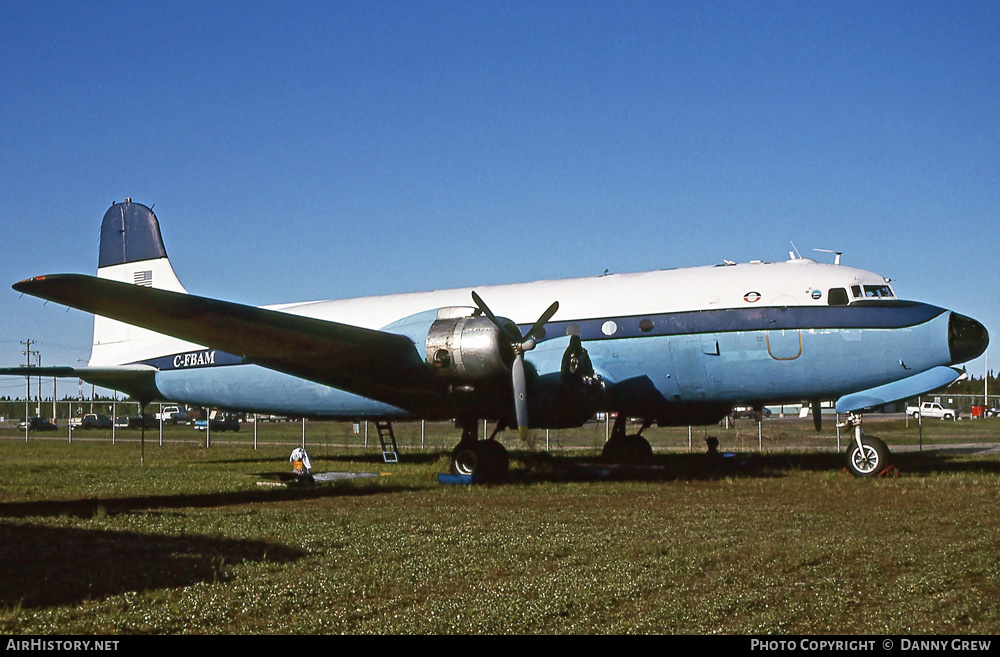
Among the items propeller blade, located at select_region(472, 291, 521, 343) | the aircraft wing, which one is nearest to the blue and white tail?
the aircraft wing

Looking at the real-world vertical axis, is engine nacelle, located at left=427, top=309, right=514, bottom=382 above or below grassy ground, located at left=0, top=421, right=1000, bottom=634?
above

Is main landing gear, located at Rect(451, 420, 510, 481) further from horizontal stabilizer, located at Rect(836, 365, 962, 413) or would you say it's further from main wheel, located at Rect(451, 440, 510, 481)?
horizontal stabilizer, located at Rect(836, 365, 962, 413)

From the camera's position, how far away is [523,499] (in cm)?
1362

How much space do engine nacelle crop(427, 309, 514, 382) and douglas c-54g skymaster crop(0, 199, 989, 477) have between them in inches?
0.9

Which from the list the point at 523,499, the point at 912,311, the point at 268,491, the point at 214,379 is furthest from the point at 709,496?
the point at 214,379

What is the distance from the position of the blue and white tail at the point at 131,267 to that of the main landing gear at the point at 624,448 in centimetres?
1154

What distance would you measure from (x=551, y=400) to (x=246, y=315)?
5367 millimetres

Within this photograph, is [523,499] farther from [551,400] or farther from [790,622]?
[790,622]

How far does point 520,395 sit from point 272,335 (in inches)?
167

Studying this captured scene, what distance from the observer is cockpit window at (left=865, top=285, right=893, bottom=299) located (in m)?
16.2

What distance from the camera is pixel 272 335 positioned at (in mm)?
15078

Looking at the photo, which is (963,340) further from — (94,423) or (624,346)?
(94,423)

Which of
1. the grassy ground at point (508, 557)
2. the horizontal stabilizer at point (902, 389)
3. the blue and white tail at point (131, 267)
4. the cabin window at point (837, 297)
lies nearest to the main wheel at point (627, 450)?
the grassy ground at point (508, 557)

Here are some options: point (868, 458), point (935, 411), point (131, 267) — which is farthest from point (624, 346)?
point (935, 411)
